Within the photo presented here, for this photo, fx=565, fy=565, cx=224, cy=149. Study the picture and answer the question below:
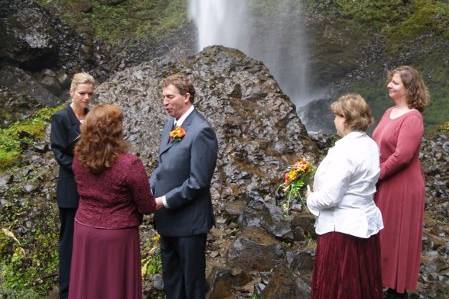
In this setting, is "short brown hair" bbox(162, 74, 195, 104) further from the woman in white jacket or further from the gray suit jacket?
the woman in white jacket

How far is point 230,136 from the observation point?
852 centimetres

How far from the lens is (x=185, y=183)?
155 inches

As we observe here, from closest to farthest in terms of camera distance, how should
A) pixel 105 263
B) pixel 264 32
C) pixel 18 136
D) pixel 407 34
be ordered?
pixel 105 263
pixel 18 136
pixel 407 34
pixel 264 32

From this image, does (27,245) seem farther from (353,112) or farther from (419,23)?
(419,23)

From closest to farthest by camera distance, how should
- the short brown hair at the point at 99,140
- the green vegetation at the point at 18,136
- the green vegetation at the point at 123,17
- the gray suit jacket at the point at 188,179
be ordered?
1. the short brown hair at the point at 99,140
2. the gray suit jacket at the point at 188,179
3. the green vegetation at the point at 18,136
4. the green vegetation at the point at 123,17

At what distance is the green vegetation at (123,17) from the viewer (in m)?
18.0

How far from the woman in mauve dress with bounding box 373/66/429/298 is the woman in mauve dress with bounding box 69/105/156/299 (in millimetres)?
1858

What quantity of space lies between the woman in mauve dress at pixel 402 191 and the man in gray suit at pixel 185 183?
1.39 m

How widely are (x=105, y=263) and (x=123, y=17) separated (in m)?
16.5

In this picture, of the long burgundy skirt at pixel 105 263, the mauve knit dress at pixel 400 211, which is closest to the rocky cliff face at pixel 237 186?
the mauve knit dress at pixel 400 211

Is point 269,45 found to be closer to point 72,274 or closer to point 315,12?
point 315,12

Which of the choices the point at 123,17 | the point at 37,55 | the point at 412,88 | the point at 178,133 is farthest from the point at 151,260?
the point at 123,17

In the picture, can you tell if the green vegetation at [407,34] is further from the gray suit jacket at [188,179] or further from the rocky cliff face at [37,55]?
the gray suit jacket at [188,179]

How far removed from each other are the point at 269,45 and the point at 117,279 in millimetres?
14165
